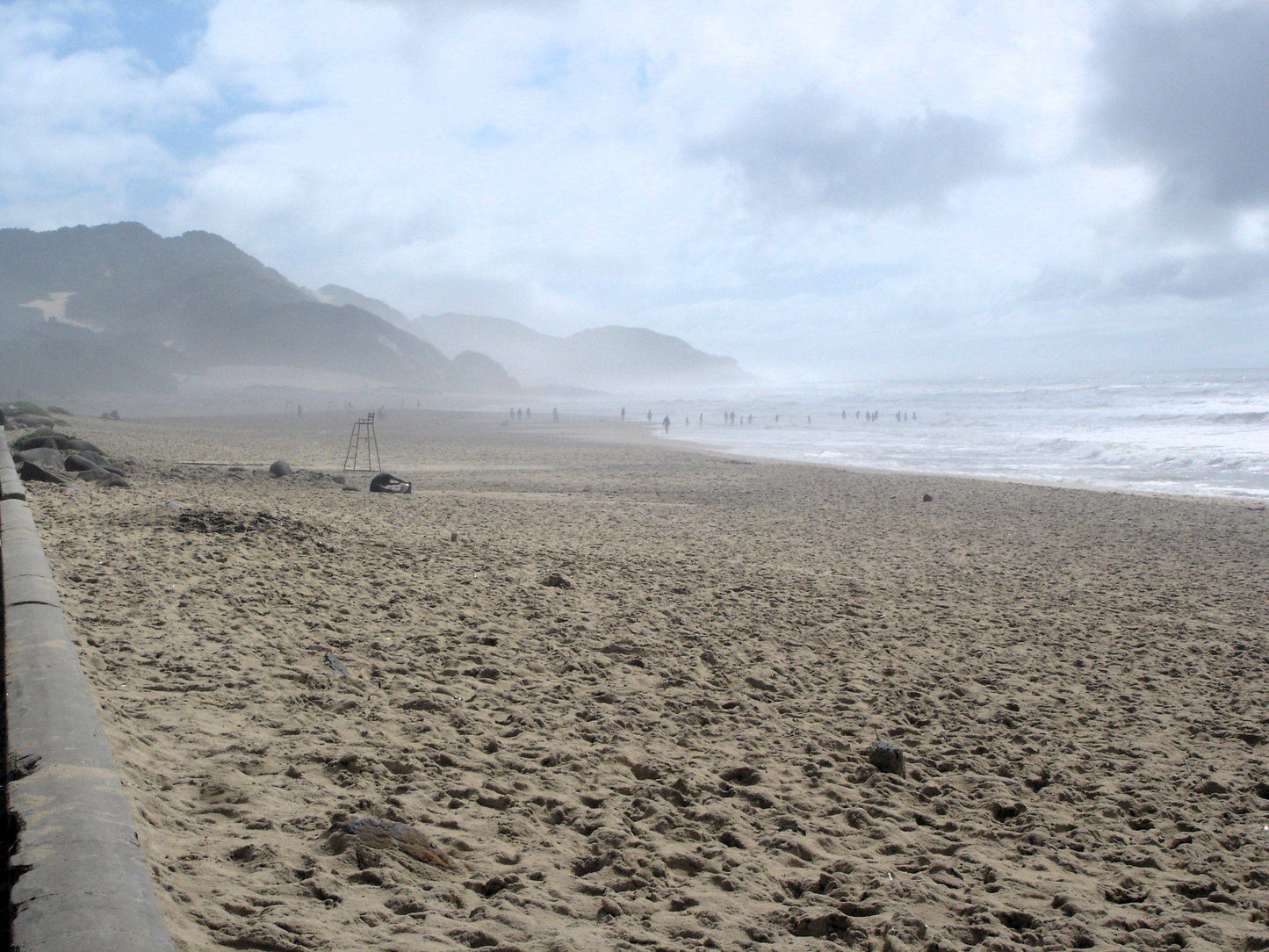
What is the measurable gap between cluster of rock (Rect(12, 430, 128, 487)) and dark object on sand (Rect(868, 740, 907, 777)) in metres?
10.8

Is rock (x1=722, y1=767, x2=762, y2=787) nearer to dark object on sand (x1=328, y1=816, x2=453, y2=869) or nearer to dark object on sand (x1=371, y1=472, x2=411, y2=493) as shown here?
dark object on sand (x1=328, y1=816, x2=453, y2=869)

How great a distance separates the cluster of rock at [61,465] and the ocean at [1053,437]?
20.1 m

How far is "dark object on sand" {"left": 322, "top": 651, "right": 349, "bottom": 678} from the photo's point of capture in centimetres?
512

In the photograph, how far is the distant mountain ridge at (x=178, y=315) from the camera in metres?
122

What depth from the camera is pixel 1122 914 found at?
321cm

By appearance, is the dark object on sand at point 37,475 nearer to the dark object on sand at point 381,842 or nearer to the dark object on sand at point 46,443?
the dark object on sand at point 46,443

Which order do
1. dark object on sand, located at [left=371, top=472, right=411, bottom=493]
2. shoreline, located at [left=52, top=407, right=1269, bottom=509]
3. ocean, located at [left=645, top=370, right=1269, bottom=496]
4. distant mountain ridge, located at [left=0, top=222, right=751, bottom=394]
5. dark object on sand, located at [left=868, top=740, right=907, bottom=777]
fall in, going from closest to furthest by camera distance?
1. dark object on sand, located at [left=868, top=740, right=907, bottom=777]
2. dark object on sand, located at [left=371, top=472, right=411, bottom=493]
3. shoreline, located at [left=52, top=407, right=1269, bottom=509]
4. ocean, located at [left=645, top=370, right=1269, bottom=496]
5. distant mountain ridge, located at [left=0, top=222, right=751, bottom=394]

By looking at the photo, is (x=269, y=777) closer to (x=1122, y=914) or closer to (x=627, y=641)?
(x=627, y=641)

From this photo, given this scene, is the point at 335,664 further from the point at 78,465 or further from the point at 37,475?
the point at 78,465

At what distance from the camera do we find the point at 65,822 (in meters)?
2.39

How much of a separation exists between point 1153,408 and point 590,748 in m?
58.9

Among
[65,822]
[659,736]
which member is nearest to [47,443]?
[659,736]

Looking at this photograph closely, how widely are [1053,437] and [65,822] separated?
3990 centimetres

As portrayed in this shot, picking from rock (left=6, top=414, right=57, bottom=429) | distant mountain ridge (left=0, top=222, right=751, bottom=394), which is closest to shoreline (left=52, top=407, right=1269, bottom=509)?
rock (left=6, top=414, right=57, bottom=429)
